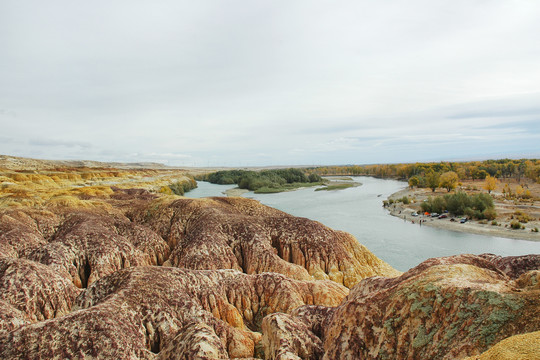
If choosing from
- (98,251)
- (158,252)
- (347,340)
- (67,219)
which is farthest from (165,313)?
(67,219)

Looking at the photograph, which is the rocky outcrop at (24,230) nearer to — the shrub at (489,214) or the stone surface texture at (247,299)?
the stone surface texture at (247,299)

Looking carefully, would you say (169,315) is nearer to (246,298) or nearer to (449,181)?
(246,298)

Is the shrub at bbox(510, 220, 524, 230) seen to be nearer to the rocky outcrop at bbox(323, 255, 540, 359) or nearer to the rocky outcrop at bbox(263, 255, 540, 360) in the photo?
the rocky outcrop at bbox(263, 255, 540, 360)

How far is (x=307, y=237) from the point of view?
68.0ft

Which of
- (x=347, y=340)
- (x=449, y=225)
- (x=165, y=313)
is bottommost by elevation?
(x=449, y=225)

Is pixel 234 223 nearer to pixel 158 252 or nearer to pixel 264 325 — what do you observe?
pixel 158 252

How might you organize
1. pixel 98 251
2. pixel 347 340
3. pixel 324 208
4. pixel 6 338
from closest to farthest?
pixel 347 340 → pixel 6 338 → pixel 98 251 → pixel 324 208

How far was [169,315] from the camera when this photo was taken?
9414mm

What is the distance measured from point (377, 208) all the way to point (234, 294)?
73.8 meters

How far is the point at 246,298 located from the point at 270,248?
24.5ft

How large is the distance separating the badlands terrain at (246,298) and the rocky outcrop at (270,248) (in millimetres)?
88

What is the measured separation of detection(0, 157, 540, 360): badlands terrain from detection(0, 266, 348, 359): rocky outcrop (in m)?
0.04

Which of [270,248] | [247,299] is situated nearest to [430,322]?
[247,299]

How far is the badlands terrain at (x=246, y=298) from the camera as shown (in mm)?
5477
